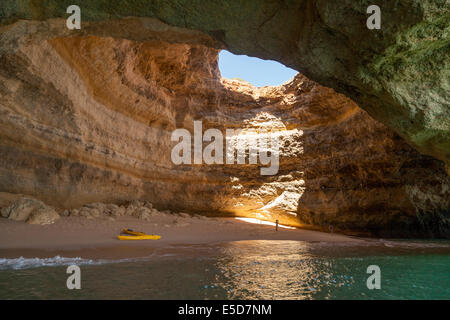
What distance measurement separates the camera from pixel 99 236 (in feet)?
25.8

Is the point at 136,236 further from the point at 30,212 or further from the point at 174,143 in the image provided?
the point at 174,143

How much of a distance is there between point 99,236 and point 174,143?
741 centimetres

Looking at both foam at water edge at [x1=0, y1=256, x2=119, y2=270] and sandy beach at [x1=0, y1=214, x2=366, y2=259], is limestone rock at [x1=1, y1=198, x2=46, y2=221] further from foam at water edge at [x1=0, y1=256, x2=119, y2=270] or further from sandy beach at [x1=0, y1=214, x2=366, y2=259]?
foam at water edge at [x1=0, y1=256, x2=119, y2=270]

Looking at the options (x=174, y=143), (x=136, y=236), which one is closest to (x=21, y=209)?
(x=136, y=236)

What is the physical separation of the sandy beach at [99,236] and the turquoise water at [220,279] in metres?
1.06

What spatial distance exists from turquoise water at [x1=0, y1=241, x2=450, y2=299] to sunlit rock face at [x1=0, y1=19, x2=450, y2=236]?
4.17 m

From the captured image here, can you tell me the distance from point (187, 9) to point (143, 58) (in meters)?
10.2

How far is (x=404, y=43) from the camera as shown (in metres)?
3.55

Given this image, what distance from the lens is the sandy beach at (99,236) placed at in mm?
5836

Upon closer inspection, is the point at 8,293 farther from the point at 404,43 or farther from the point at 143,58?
the point at 143,58

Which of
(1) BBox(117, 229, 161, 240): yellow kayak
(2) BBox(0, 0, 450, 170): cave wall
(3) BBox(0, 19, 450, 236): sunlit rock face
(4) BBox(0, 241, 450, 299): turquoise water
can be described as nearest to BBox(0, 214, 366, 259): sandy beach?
(1) BBox(117, 229, 161, 240): yellow kayak

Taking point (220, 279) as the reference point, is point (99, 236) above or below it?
below
